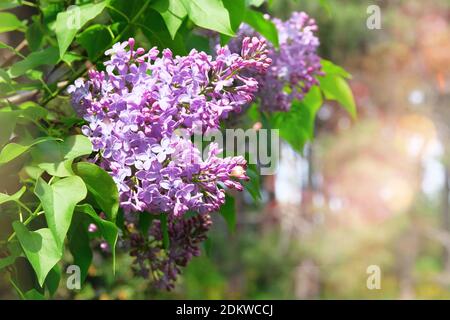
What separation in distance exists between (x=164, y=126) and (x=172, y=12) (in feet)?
1.37

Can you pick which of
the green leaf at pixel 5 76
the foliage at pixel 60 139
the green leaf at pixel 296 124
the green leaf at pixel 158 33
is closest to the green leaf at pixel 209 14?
the foliage at pixel 60 139

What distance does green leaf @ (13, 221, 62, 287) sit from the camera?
1.78m

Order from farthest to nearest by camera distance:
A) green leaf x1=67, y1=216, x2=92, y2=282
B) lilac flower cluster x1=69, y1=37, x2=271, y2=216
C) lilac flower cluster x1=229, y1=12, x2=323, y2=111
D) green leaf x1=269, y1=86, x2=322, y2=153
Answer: green leaf x1=269, y1=86, x2=322, y2=153 → lilac flower cluster x1=229, y1=12, x2=323, y2=111 → green leaf x1=67, y1=216, x2=92, y2=282 → lilac flower cluster x1=69, y1=37, x2=271, y2=216

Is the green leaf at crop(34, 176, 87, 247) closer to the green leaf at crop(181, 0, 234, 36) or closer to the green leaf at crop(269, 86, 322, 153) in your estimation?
the green leaf at crop(181, 0, 234, 36)

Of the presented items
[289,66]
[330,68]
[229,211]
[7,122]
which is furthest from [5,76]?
[330,68]

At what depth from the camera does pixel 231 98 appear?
1.99 metres

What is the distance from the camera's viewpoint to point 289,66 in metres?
2.86

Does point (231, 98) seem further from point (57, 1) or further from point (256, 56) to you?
point (57, 1)

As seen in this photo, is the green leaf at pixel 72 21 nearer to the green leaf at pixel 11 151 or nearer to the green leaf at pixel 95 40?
the green leaf at pixel 95 40

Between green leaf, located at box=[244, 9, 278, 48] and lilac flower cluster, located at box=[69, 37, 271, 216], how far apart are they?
60 cm

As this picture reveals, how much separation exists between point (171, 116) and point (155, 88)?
3.5 inches

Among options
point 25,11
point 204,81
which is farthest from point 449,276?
point 204,81

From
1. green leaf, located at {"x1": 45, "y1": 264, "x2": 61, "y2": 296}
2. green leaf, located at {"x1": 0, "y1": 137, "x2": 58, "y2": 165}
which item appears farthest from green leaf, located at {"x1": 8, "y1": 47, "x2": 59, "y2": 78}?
green leaf, located at {"x1": 45, "y1": 264, "x2": 61, "y2": 296}

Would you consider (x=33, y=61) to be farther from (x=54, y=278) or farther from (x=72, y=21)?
(x=54, y=278)
